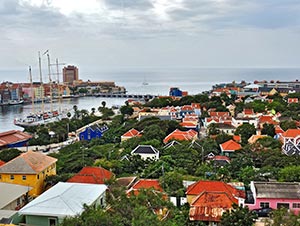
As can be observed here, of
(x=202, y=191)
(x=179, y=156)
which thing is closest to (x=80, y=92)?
(x=179, y=156)

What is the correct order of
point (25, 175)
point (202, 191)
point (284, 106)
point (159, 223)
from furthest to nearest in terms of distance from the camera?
point (284, 106) < point (25, 175) < point (202, 191) < point (159, 223)

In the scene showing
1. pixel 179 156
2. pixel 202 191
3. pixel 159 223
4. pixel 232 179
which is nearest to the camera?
pixel 159 223

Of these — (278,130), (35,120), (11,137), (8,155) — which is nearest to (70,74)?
(35,120)

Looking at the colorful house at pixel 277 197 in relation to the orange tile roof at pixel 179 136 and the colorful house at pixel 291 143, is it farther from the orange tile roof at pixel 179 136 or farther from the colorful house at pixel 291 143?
the orange tile roof at pixel 179 136

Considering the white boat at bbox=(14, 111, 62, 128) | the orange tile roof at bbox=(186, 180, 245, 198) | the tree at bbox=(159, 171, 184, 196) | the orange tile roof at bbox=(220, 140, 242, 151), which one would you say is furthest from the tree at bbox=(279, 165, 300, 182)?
the white boat at bbox=(14, 111, 62, 128)

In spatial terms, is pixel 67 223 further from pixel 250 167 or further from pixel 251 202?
pixel 250 167

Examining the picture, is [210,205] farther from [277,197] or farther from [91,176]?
[91,176]

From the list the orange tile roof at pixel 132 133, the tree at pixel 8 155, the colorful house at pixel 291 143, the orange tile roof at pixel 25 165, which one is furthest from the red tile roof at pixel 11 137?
the colorful house at pixel 291 143
